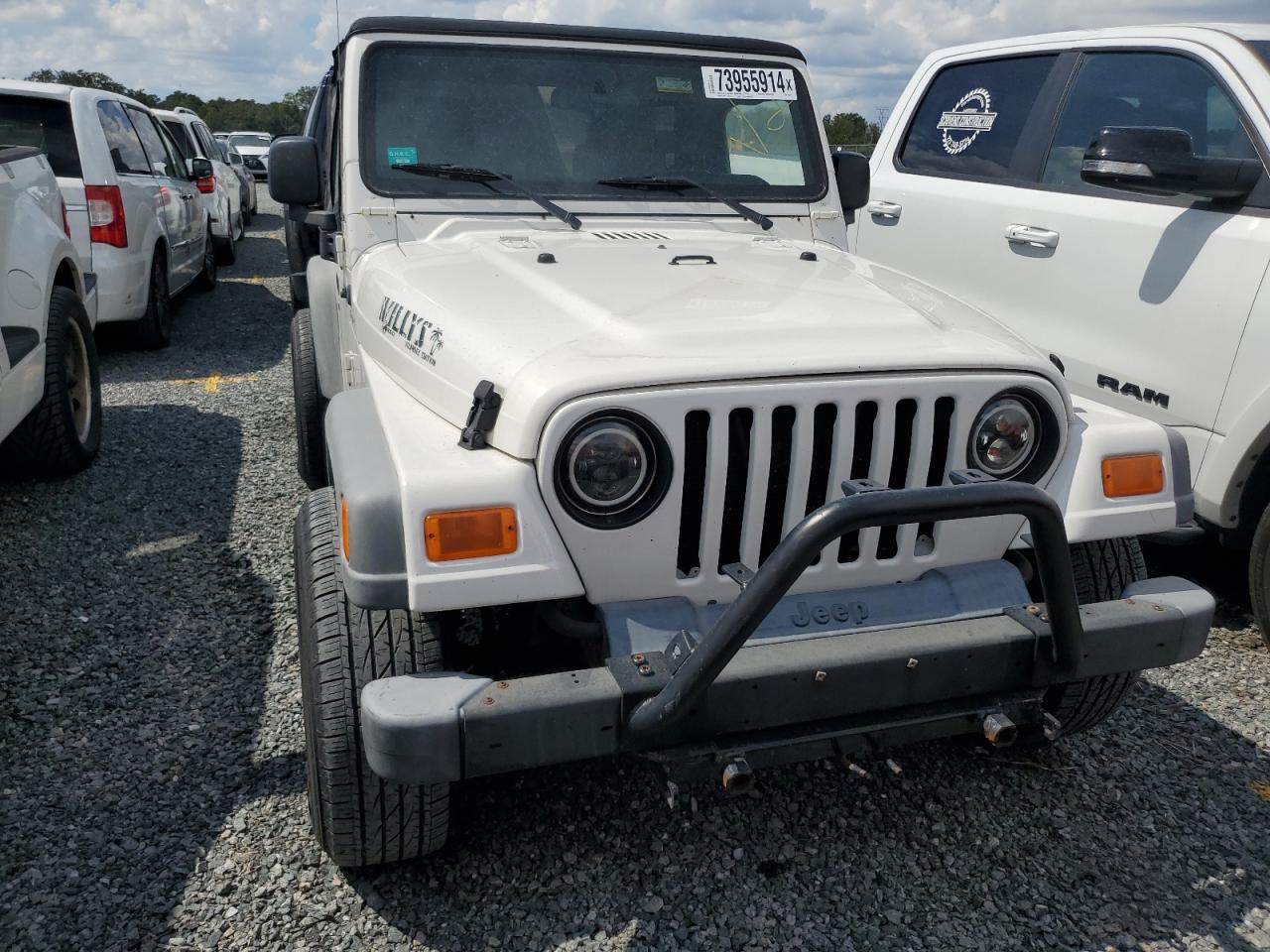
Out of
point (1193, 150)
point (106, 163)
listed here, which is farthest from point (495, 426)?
point (106, 163)

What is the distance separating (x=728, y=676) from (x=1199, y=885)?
141cm

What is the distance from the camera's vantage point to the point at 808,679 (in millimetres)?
2000

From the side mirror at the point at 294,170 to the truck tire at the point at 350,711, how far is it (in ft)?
4.75

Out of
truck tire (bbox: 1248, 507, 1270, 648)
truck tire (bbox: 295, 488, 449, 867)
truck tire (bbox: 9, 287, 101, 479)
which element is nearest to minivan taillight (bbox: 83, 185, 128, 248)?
truck tire (bbox: 9, 287, 101, 479)

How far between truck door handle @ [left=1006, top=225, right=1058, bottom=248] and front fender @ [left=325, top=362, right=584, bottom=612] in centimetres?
276

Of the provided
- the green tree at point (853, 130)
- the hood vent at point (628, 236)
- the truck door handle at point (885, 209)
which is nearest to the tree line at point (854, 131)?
the green tree at point (853, 130)

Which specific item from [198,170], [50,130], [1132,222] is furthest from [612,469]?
[198,170]

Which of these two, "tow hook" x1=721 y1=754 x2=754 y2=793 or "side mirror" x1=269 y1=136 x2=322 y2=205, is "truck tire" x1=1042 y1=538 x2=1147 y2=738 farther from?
"side mirror" x1=269 y1=136 x2=322 y2=205

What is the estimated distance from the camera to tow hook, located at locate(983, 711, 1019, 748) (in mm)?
2148

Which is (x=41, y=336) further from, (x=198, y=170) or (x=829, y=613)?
(x=198, y=170)

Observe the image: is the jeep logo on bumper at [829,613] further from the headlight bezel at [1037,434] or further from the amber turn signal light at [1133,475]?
the amber turn signal light at [1133,475]

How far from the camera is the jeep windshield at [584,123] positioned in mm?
3320

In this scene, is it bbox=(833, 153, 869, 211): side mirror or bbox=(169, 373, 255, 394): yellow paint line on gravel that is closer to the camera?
bbox=(833, 153, 869, 211): side mirror

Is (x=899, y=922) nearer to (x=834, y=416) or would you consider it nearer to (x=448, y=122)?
(x=834, y=416)
